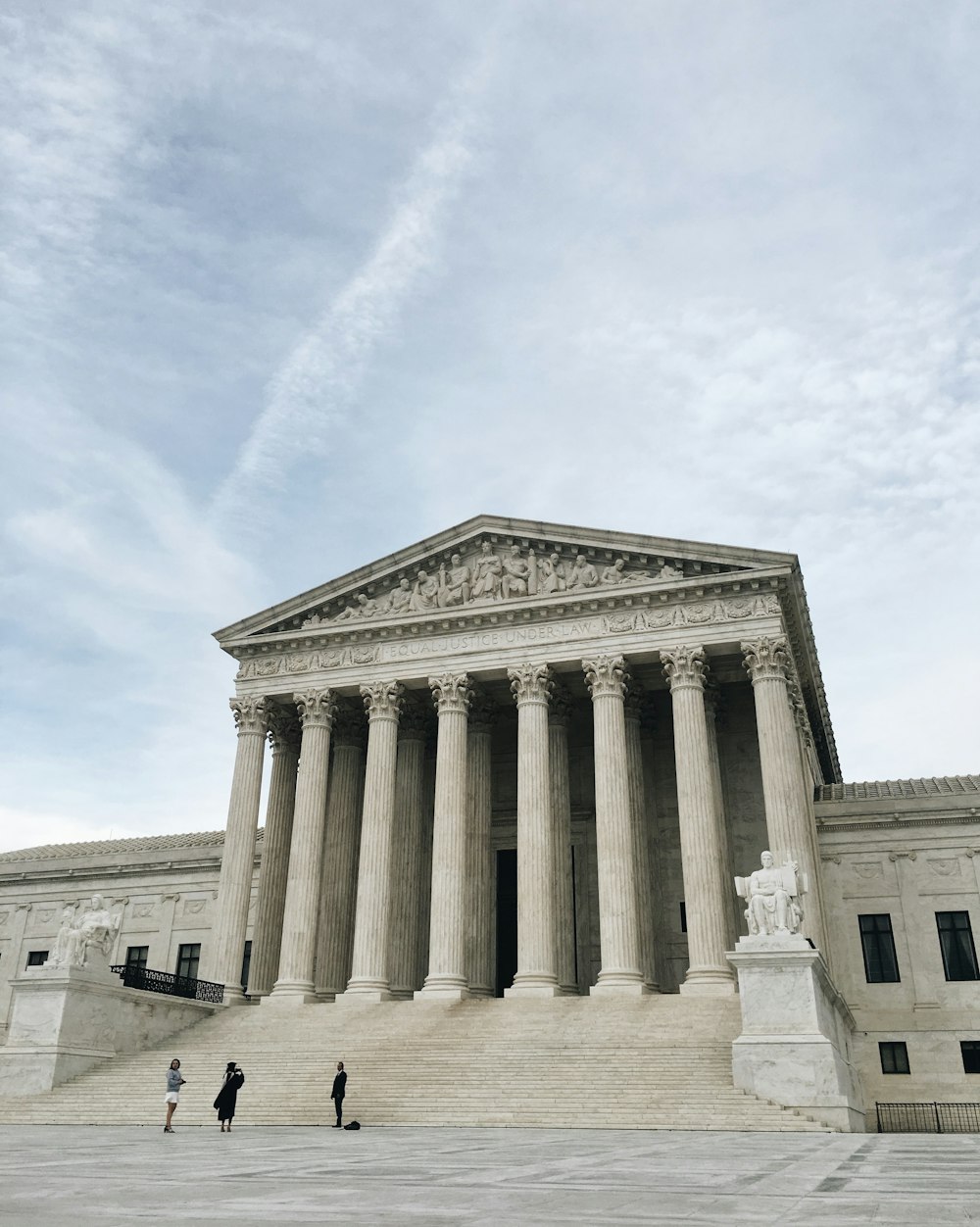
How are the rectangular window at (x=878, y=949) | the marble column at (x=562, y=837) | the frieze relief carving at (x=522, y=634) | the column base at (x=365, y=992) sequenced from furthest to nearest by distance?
the rectangular window at (x=878, y=949)
the marble column at (x=562, y=837)
the frieze relief carving at (x=522, y=634)
the column base at (x=365, y=992)

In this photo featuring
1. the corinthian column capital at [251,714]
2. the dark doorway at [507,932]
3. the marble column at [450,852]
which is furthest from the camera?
the dark doorway at [507,932]

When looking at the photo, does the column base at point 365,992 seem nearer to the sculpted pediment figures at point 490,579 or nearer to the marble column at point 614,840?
the marble column at point 614,840

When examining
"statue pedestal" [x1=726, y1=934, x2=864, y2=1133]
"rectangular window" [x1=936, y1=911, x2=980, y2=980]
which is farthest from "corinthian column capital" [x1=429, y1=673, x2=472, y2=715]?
"rectangular window" [x1=936, y1=911, x2=980, y2=980]

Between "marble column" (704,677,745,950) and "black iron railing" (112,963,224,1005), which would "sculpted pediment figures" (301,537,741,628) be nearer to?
"marble column" (704,677,745,950)

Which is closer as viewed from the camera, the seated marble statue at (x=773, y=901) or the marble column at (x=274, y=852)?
the seated marble statue at (x=773, y=901)

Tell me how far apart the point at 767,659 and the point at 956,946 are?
1280 centimetres

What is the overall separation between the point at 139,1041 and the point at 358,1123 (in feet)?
39.6

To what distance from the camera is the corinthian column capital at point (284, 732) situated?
4344 centimetres

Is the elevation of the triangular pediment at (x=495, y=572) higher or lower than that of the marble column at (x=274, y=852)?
higher

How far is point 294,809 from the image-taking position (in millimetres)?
40938

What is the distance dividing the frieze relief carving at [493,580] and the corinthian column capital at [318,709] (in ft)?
7.94

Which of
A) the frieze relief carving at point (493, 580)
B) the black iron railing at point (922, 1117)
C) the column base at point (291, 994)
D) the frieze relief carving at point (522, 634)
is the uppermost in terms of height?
the frieze relief carving at point (493, 580)

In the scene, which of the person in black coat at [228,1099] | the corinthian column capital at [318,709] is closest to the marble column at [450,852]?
the corinthian column capital at [318,709]

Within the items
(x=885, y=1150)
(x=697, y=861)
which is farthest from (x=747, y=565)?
(x=885, y=1150)
